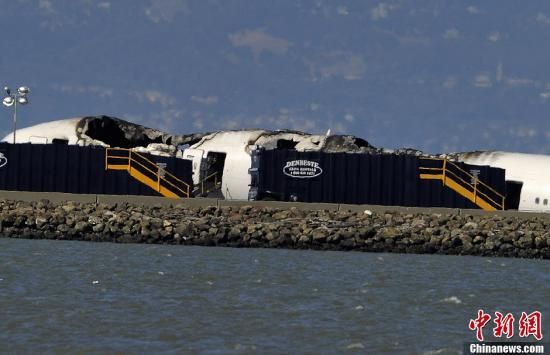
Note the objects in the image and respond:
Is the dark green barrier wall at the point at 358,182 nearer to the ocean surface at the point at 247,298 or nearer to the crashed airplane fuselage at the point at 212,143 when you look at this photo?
the crashed airplane fuselage at the point at 212,143

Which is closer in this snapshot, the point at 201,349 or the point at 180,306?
the point at 201,349

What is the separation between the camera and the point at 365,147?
72438 mm

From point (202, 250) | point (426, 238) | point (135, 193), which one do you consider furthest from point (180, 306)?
point (135, 193)

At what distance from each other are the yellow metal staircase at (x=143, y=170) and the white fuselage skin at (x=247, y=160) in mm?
2377

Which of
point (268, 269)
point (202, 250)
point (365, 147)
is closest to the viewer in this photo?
point (268, 269)

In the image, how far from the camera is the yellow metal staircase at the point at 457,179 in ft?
213

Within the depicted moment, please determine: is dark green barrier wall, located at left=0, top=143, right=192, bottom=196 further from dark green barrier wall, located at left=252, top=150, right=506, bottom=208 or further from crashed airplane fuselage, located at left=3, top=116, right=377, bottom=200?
dark green barrier wall, located at left=252, top=150, right=506, bottom=208

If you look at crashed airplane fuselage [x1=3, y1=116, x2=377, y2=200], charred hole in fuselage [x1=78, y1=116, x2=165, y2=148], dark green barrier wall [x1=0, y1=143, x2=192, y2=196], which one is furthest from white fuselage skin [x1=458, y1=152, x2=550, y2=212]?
charred hole in fuselage [x1=78, y1=116, x2=165, y2=148]

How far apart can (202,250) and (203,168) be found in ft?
48.1

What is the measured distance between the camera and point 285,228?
58.4 metres

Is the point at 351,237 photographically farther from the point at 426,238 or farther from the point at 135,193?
the point at 135,193

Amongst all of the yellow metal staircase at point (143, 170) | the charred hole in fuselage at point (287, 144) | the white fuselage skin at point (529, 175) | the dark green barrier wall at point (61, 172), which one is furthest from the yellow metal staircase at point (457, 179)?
the dark green barrier wall at point (61, 172)

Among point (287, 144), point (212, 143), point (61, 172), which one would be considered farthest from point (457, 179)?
point (61, 172)

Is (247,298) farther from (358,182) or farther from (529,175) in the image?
(529,175)
